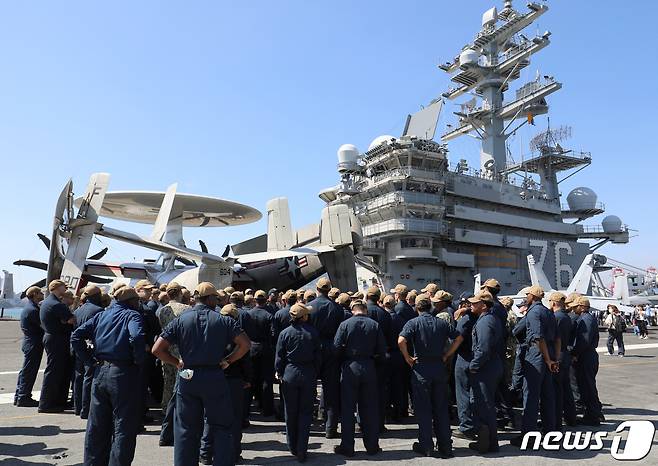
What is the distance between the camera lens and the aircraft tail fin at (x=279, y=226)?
21.1 meters

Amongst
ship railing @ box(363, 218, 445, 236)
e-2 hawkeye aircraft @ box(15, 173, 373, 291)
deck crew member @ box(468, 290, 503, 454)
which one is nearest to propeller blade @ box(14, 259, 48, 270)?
e-2 hawkeye aircraft @ box(15, 173, 373, 291)

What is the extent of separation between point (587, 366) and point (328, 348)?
15.5ft

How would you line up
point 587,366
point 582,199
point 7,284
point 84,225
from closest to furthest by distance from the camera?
point 587,366 < point 84,225 < point 582,199 < point 7,284

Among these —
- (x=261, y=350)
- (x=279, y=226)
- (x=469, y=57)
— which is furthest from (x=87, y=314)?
(x=469, y=57)

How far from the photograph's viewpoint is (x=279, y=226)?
2139cm

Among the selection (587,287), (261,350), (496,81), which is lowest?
(261,350)

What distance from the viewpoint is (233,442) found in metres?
4.57

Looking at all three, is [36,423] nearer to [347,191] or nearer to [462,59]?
[347,191]

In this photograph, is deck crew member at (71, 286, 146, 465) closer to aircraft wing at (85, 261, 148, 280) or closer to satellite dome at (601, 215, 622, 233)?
aircraft wing at (85, 261, 148, 280)

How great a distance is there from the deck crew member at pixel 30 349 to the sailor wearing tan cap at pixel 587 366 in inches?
385

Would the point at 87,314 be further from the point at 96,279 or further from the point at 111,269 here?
the point at 96,279

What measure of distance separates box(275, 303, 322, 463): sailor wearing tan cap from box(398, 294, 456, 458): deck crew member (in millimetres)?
1258

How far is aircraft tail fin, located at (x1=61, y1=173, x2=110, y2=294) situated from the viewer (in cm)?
1559

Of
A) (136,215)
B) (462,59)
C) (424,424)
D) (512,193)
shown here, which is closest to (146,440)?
(424,424)
